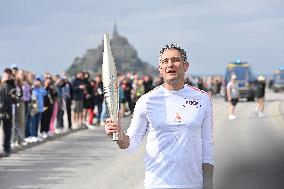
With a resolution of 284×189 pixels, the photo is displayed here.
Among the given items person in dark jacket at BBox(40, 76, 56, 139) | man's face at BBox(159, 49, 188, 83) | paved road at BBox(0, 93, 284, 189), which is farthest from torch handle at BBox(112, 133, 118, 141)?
person in dark jacket at BBox(40, 76, 56, 139)

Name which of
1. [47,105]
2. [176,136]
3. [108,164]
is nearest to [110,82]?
[176,136]

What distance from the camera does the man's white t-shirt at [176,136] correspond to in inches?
172

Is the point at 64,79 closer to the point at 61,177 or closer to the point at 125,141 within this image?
the point at 61,177

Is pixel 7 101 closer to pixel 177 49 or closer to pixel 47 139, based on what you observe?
pixel 47 139

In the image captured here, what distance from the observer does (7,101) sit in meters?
14.0

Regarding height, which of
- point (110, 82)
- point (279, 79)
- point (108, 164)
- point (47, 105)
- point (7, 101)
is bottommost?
point (108, 164)

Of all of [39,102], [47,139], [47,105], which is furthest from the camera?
[47,139]

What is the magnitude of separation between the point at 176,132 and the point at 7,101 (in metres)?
10.0

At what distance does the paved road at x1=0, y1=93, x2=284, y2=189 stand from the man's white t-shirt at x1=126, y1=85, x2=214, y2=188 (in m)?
4.93

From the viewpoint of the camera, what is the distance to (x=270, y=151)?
14.2 metres

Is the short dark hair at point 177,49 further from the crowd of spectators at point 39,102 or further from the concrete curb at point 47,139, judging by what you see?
the concrete curb at point 47,139

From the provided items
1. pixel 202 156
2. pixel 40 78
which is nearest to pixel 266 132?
pixel 40 78

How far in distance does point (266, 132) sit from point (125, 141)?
16.4 metres

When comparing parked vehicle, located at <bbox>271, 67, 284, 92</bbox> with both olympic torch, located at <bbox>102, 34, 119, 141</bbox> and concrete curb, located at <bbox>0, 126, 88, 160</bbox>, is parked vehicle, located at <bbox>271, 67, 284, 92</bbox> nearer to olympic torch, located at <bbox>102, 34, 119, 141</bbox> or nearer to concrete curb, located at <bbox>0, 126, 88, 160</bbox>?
concrete curb, located at <bbox>0, 126, 88, 160</bbox>
